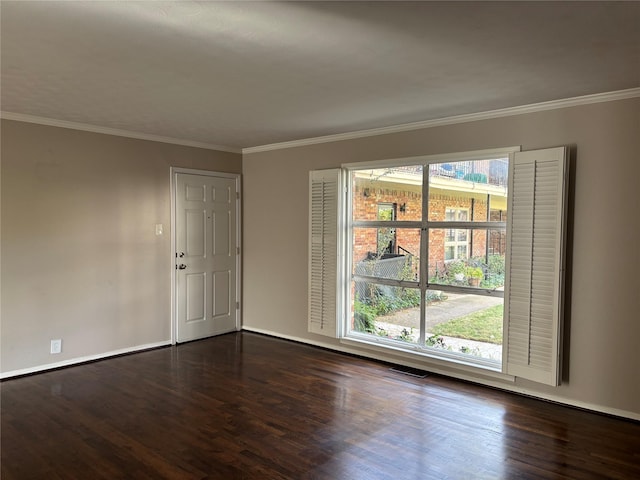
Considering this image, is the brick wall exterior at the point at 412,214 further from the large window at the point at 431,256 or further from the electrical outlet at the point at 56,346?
the electrical outlet at the point at 56,346

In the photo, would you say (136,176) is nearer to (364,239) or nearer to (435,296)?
(364,239)

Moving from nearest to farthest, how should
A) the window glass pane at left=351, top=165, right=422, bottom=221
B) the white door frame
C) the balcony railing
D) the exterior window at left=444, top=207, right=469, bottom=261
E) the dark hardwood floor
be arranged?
1. the dark hardwood floor
2. the balcony railing
3. the exterior window at left=444, top=207, right=469, bottom=261
4. the window glass pane at left=351, top=165, right=422, bottom=221
5. the white door frame

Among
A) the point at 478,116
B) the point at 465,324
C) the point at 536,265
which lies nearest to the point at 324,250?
the point at 465,324

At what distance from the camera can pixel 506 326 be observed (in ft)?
12.3

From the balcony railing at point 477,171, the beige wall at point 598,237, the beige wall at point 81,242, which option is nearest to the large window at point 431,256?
the balcony railing at point 477,171

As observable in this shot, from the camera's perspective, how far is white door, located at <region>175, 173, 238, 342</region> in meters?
5.27

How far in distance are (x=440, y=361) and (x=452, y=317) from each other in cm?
43

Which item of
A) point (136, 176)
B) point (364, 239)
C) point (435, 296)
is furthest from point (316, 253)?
point (136, 176)

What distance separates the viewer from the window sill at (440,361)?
3.90 m

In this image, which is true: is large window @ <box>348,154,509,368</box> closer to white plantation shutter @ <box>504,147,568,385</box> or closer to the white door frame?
white plantation shutter @ <box>504,147,568,385</box>

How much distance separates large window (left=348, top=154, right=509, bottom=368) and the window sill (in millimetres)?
50

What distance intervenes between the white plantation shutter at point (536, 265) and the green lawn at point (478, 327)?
0.70 ft

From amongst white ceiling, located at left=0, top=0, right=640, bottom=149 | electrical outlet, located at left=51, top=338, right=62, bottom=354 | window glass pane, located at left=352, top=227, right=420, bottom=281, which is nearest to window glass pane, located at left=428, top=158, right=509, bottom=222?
window glass pane, located at left=352, top=227, right=420, bottom=281

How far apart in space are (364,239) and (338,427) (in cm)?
220
